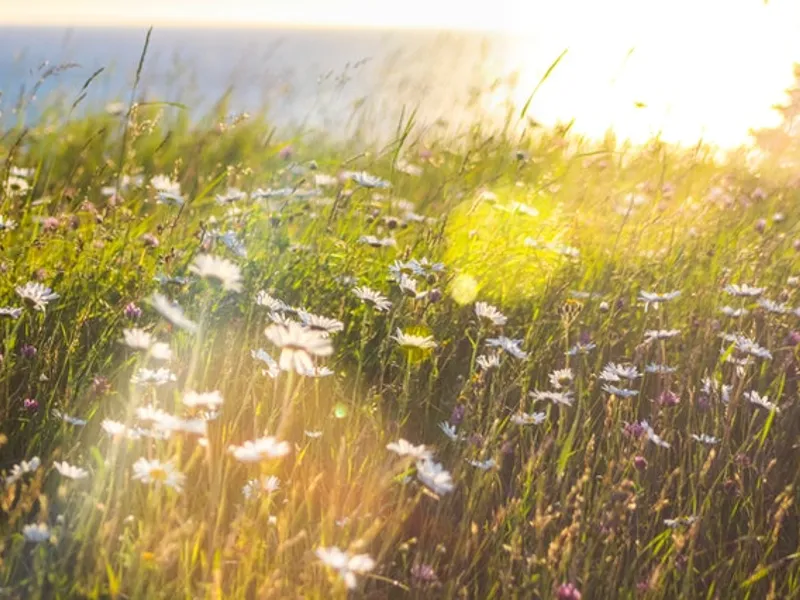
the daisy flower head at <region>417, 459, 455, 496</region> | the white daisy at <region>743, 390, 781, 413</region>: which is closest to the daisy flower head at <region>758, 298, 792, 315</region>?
the white daisy at <region>743, 390, 781, 413</region>

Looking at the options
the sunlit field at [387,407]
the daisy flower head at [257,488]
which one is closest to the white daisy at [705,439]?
the sunlit field at [387,407]

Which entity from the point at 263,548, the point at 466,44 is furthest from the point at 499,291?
the point at 466,44

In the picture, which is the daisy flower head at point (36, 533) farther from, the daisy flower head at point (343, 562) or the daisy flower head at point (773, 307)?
the daisy flower head at point (773, 307)

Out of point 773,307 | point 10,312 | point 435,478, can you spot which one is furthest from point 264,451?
point 773,307

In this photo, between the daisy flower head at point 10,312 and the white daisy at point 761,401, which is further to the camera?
the white daisy at point 761,401

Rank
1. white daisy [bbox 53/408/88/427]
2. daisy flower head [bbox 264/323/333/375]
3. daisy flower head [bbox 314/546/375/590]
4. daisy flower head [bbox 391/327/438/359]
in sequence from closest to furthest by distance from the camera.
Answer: daisy flower head [bbox 314/546/375/590] < daisy flower head [bbox 264/323/333/375] < white daisy [bbox 53/408/88/427] < daisy flower head [bbox 391/327/438/359]

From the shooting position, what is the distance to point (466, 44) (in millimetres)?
5195

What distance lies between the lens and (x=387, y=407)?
214 cm

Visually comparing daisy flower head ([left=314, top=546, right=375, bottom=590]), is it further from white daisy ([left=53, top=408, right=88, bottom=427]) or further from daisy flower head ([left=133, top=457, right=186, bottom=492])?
white daisy ([left=53, top=408, right=88, bottom=427])

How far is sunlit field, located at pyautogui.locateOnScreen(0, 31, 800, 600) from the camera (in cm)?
140

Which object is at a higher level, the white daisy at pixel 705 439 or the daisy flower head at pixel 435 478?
the white daisy at pixel 705 439

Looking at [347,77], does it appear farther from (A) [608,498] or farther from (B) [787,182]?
(A) [608,498]

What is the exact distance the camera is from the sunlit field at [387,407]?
1.40m

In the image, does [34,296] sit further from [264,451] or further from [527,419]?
[527,419]
